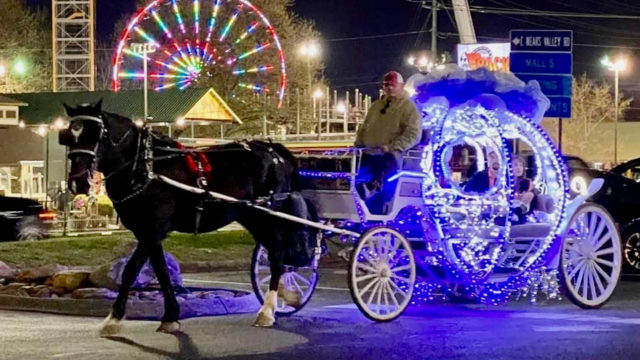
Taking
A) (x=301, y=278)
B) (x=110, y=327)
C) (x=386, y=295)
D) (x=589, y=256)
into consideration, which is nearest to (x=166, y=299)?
(x=110, y=327)

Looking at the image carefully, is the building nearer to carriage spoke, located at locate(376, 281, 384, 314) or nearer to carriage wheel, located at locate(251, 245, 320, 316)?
carriage wheel, located at locate(251, 245, 320, 316)

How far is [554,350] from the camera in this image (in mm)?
9961

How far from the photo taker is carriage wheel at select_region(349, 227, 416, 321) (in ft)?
37.9

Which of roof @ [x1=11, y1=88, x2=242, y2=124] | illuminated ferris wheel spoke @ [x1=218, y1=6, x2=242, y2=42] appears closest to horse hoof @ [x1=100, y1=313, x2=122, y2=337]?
roof @ [x1=11, y1=88, x2=242, y2=124]

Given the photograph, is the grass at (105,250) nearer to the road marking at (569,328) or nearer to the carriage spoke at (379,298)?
the carriage spoke at (379,298)

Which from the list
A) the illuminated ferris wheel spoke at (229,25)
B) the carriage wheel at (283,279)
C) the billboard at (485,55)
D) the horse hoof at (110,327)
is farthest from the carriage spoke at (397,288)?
the illuminated ferris wheel spoke at (229,25)

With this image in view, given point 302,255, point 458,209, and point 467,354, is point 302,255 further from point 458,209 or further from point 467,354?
point 467,354

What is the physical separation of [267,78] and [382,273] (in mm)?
49502

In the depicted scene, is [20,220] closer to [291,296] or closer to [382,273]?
[291,296]

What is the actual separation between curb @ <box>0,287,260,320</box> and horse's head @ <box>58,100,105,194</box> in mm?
2510

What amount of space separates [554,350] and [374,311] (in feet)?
7.88

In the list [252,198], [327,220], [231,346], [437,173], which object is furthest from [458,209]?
[231,346]

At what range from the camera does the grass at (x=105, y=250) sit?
20281mm

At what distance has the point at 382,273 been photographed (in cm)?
1177
